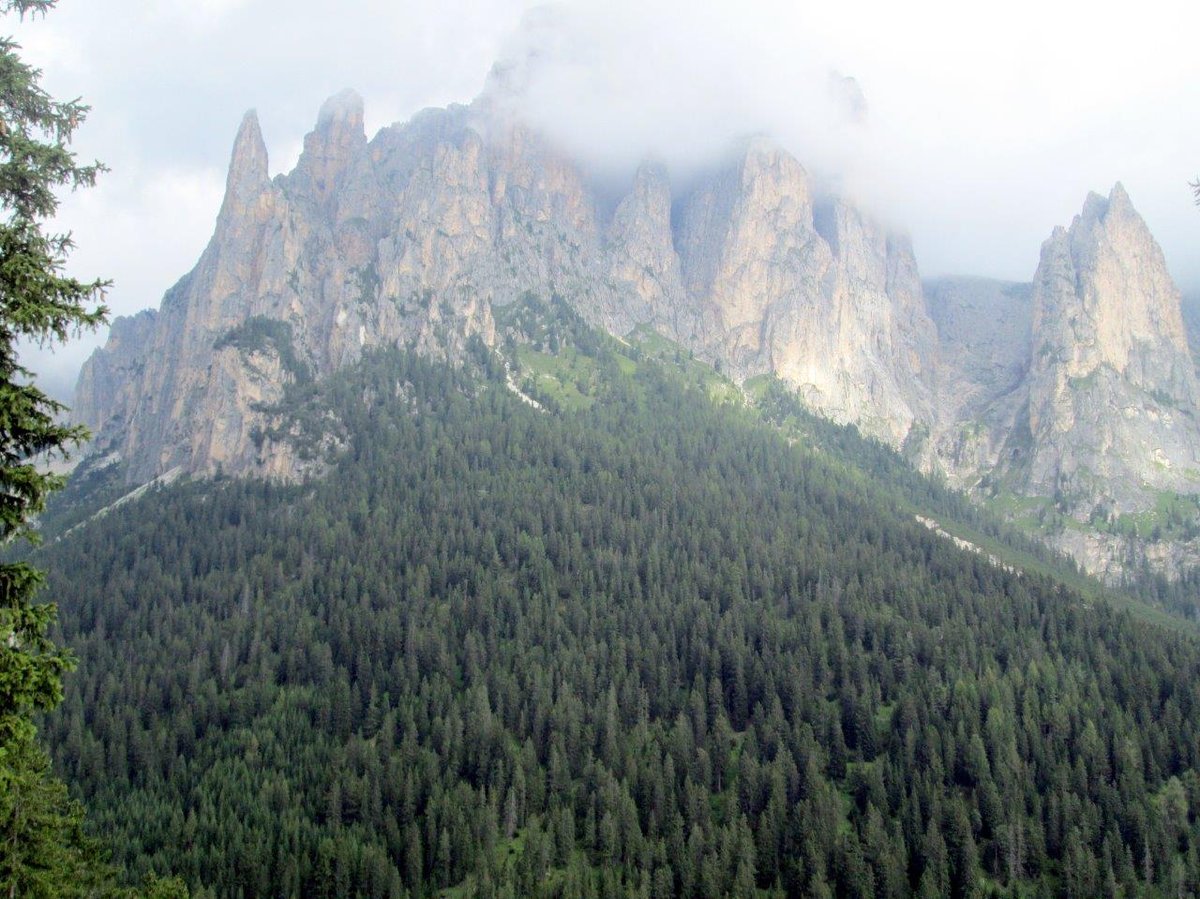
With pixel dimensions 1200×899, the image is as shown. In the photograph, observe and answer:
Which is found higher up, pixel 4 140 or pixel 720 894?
pixel 4 140

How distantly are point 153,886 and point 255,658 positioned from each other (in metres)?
120

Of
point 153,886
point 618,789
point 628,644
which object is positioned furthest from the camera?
point 628,644

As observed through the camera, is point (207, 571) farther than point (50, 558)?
No

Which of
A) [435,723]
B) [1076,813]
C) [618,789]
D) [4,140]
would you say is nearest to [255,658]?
[435,723]

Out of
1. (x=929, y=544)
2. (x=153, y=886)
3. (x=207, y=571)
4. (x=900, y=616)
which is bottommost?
(x=207, y=571)

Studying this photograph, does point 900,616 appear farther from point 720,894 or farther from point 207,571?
point 207,571

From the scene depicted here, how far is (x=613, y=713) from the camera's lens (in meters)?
120

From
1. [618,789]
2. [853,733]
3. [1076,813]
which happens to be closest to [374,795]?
[618,789]

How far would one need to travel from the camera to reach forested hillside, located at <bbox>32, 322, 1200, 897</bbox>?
314 ft

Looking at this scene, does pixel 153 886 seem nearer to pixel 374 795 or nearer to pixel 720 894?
pixel 720 894

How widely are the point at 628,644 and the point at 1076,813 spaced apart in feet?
203

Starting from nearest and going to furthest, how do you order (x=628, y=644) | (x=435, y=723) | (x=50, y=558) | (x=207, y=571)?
(x=435, y=723)
(x=628, y=644)
(x=207, y=571)
(x=50, y=558)

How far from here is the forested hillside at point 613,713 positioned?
314ft

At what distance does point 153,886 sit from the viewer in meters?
30.6
